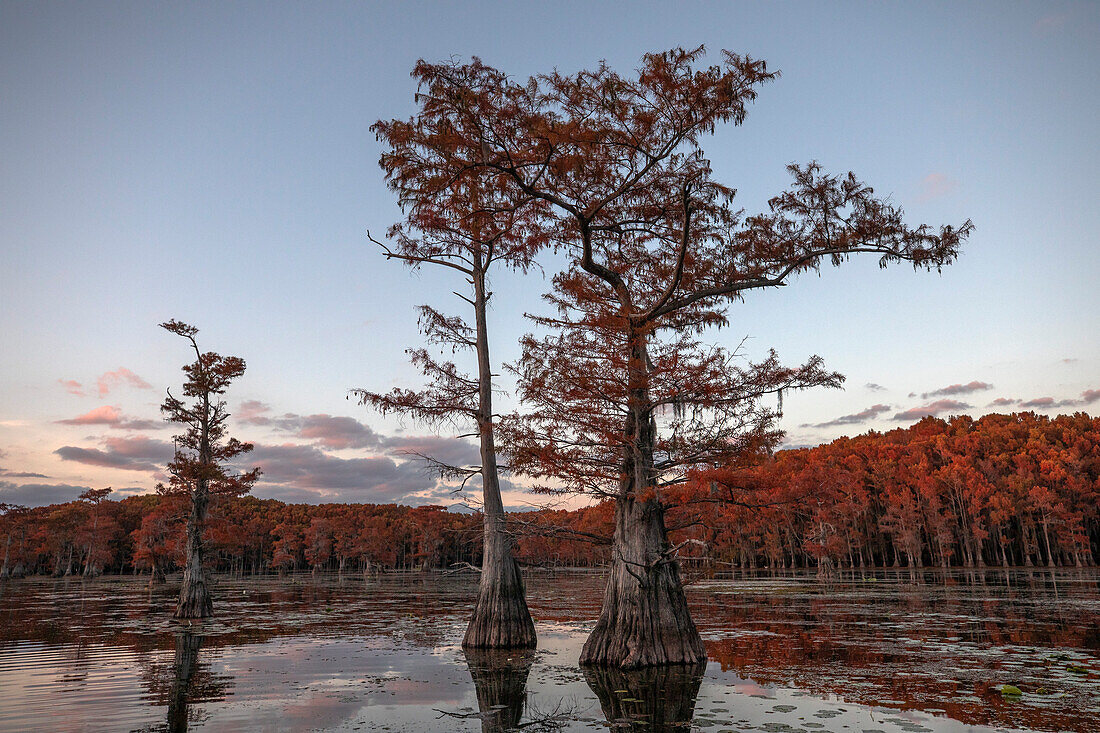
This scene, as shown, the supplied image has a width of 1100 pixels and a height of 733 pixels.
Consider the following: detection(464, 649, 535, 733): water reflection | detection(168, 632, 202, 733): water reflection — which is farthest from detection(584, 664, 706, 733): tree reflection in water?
detection(168, 632, 202, 733): water reflection

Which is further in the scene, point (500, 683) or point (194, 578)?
point (194, 578)

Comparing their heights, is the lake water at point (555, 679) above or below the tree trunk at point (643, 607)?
below

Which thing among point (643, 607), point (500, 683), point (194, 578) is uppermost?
point (643, 607)

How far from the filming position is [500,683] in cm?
1316

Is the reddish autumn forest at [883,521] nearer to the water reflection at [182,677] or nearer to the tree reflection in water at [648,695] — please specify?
the water reflection at [182,677]

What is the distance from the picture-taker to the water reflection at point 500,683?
10164 mm

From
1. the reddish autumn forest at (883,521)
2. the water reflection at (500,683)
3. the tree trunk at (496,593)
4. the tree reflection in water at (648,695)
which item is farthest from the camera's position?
the reddish autumn forest at (883,521)

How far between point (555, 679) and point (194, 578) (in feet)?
70.0

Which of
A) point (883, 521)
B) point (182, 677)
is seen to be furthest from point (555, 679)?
point (883, 521)

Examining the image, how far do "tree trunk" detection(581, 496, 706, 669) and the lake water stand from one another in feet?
1.72

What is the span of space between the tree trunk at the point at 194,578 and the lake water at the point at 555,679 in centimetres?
253

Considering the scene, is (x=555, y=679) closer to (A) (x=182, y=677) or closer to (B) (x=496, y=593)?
(B) (x=496, y=593)

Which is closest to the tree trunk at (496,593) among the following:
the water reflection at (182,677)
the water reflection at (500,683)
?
the water reflection at (500,683)

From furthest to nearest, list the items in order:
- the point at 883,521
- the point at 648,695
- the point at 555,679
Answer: the point at 883,521, the point at 555,679, the point at 648,695
